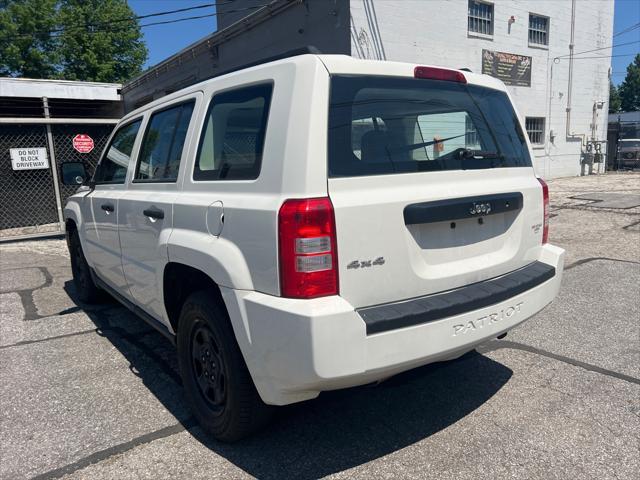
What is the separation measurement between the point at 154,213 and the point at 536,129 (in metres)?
19.0

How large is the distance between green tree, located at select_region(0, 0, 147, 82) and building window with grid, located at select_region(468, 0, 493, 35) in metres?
29.6

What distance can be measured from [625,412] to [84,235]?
466cm

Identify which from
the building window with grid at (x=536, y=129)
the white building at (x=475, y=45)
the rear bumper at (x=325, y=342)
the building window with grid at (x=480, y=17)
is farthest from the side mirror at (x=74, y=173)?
the building window with grid at (x=536, y=129)

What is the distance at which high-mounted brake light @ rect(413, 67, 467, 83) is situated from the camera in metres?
2.65

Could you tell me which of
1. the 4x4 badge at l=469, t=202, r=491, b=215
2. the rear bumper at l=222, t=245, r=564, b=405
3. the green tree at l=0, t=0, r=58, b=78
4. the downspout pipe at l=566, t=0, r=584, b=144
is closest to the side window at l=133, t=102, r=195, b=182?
the rear bumper at l=222, t=245, r=564, b=405

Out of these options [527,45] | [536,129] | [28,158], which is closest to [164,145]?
[28,158]

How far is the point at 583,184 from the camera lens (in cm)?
1714

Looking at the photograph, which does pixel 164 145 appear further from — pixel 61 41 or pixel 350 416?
pixel 61 41

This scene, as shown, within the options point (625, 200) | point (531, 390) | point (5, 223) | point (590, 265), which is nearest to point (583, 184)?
point (625, 200)

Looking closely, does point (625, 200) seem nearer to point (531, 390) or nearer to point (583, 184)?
point (583, 184)

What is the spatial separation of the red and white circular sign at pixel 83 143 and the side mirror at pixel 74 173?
7109 mm

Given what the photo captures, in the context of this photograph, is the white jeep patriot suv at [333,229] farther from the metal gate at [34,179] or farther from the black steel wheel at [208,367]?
the metal gate at [34,179]

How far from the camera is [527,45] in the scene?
1752 centimetres

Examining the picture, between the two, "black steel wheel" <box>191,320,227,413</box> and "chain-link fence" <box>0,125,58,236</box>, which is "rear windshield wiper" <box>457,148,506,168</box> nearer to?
"black steel wheel" <box>191,320,227,413</box>
